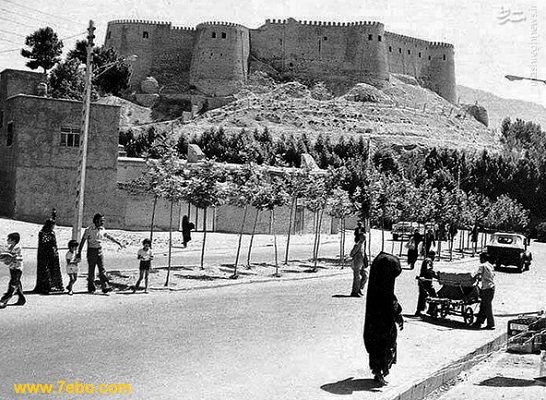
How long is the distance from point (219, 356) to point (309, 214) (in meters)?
29.1

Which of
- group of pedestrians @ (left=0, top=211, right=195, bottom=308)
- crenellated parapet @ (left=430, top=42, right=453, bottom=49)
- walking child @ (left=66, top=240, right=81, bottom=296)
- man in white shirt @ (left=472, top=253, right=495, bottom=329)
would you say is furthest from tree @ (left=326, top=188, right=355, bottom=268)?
crenellated parapet @ (left=430, top=42, right=453, bottom=49)

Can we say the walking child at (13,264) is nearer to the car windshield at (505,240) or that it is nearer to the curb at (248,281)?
the curb at (248,281)

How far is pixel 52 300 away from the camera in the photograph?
11992mm

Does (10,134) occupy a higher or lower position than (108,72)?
lower

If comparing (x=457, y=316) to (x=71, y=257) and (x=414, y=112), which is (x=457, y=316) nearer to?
(x=71, y=257)

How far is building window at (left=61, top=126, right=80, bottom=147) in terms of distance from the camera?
27484 millimetres

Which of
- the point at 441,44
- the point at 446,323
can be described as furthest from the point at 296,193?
the point at 441,44

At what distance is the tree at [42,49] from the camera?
53094 millimetres

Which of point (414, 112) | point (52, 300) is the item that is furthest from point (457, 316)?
point (414, 112)

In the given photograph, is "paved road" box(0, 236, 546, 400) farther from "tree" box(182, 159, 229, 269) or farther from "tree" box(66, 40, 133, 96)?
"tree" box(66, 40, 133, 96)

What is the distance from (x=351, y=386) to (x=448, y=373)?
164cm

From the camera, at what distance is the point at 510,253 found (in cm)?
2550

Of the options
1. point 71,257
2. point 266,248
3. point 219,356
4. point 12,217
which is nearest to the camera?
point 219,356

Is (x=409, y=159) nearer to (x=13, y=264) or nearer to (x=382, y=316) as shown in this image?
(x=13, y=264)
